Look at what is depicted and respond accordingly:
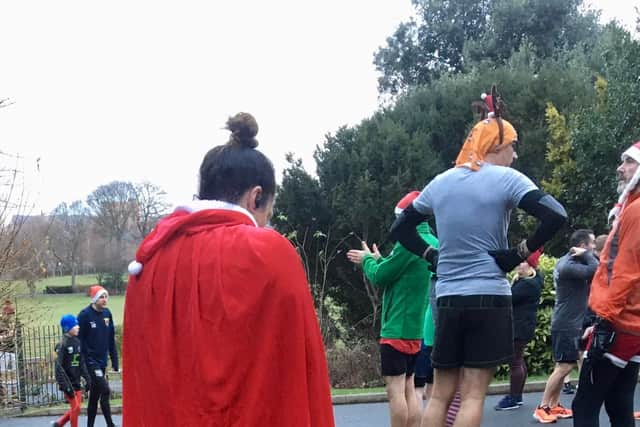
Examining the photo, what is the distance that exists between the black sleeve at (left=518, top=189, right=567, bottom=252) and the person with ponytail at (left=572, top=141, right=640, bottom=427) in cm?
49

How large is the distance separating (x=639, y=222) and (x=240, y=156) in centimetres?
255

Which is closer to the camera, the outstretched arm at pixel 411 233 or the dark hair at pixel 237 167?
the dark hair at pixel 237 167

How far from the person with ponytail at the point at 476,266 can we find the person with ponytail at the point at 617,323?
1.64 feet

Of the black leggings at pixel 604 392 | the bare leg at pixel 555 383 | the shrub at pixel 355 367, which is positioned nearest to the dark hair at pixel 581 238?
the bare leg at pixel 555 383

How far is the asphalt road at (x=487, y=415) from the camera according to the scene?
25.3 ft

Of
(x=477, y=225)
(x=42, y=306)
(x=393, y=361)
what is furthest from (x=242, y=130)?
(x=42, y=306)

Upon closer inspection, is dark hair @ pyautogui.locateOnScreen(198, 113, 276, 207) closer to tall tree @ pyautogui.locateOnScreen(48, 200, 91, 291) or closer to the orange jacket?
the orange jacket

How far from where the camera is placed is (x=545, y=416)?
7.54 meters

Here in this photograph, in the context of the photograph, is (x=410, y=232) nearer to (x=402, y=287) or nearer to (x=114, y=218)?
(x=402, y=287)

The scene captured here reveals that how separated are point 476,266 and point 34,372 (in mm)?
13951

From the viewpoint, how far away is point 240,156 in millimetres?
2543

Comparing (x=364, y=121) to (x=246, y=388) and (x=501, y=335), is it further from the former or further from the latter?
(x=246, y=388)

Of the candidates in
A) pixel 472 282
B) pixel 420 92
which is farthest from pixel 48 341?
pixel 472 282

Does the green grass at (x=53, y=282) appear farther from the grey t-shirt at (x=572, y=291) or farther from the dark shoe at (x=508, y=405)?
the grey t-shirt at (x=572, y=291)
